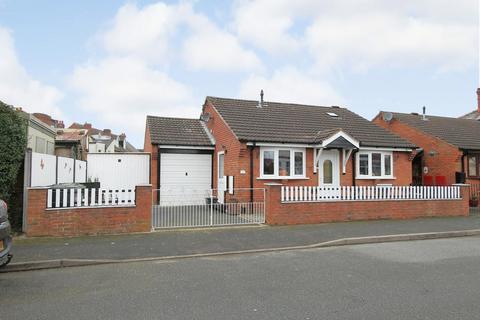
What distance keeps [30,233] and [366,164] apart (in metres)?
13.8

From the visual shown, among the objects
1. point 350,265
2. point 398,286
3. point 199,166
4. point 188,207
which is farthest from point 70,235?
point 199,166

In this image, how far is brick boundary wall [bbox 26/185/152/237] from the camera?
30.1 feet

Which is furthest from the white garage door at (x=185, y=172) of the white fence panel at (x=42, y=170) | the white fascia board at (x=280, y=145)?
the white fence panel at (x=42, y=170)

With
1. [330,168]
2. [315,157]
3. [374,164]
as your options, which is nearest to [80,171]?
[315,157]

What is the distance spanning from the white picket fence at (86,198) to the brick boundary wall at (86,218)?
12 cm

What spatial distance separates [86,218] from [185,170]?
27.1ft

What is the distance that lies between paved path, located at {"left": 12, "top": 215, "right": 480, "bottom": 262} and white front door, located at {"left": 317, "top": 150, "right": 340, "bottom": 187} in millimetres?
4411

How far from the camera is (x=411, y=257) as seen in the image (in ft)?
25.6

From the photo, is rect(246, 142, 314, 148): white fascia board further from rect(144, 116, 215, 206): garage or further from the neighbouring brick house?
the neighbouring brick house

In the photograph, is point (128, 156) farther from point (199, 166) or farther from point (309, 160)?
point (309, 160)

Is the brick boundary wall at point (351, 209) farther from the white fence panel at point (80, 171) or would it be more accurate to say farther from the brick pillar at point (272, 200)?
the white fence panel at point (80, 171)

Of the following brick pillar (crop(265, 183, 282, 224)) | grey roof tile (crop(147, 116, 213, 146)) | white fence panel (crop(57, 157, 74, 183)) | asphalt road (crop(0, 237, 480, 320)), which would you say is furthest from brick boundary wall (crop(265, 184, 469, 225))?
white fence panel (crop(57, 157, 74, 183))

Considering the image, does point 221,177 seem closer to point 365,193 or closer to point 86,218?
point 365,193

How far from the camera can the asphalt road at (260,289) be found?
4.62 meters
